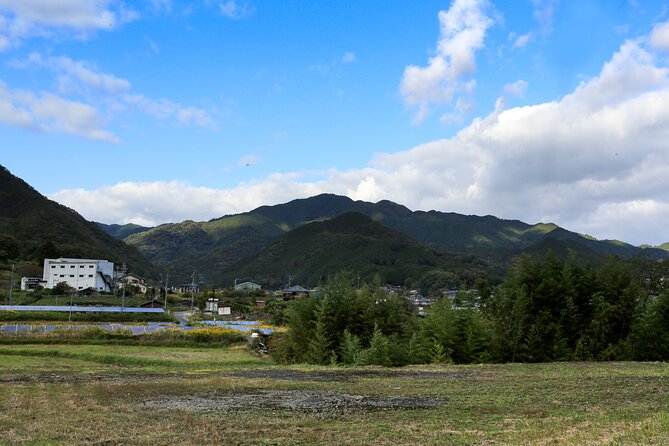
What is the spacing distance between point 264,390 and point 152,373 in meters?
7.67

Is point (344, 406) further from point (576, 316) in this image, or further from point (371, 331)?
point (576, 316)

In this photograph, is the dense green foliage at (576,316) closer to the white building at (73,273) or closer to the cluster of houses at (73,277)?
the cluster of houses at (73,277)

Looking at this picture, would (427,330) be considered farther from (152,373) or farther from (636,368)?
(152,373)

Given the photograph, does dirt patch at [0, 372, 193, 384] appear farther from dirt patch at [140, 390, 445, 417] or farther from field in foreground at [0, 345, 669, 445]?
dirt patch at [140, 390, 445, 417]

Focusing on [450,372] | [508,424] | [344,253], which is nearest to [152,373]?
[450,372]

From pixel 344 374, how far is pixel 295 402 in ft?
23.1

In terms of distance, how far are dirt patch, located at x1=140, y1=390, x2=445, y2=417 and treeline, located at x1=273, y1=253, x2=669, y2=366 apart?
11426mm

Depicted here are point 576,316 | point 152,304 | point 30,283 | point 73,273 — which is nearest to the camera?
point 576,316

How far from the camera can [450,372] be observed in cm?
2067

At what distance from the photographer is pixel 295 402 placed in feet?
46.0

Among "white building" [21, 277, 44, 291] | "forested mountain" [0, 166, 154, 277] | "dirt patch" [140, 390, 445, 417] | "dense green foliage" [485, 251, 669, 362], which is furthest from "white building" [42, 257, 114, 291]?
"dirt patch" [140, 390, 445, 417]

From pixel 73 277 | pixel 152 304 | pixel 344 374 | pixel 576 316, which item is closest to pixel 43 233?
pixel 73 277

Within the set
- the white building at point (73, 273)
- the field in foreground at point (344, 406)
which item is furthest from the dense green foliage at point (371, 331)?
the white building at point (73, 273)

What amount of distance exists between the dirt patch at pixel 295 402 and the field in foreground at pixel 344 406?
3 centimetres
